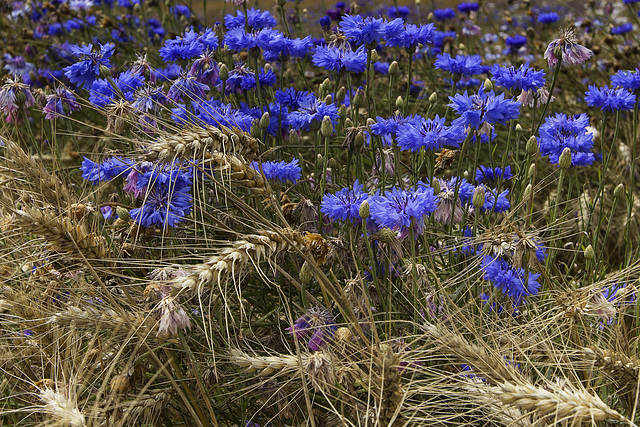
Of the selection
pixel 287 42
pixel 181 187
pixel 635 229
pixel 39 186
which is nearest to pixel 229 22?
pixel 287 42

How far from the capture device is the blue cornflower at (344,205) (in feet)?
6.51

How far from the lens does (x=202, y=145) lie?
1728mm

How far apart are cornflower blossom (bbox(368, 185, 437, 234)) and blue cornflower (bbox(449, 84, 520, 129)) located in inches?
13.0

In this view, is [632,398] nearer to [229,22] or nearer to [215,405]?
[215,405]

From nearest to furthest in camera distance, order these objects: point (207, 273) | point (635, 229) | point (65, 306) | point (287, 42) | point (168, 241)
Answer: point (207, 273) → point (65, 306) → point (168, 241) → point (287, 42) → point (635, 229)

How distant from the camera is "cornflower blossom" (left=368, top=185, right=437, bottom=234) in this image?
6.11ft

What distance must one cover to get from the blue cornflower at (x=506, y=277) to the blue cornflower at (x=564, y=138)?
0.68 meters

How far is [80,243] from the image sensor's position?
5.57 feet

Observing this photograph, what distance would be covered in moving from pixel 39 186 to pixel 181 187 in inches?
17.1

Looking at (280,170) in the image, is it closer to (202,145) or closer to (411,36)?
(202,145)

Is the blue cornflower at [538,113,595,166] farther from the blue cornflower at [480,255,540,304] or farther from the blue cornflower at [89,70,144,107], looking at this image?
the blue cornflower at [89,70,144,107]

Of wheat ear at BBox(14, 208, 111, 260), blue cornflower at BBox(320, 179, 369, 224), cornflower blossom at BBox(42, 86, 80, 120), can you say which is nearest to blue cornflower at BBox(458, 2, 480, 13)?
cornflower blossom at BBox(42, 86, 80, 120)

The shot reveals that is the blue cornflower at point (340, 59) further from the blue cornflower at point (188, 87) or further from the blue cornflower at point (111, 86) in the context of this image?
the blue cornflower at point (111, 86)

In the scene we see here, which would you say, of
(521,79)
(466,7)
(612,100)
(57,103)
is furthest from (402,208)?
(466,7)
